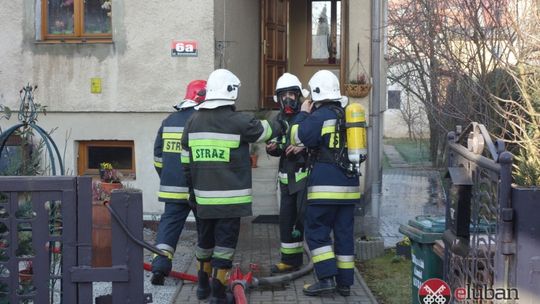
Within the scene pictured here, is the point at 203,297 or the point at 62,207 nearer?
the point at 62,207

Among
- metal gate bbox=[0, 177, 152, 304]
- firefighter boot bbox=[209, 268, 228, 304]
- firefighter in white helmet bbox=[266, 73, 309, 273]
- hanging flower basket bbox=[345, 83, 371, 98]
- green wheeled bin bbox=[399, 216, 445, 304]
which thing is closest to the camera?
metal gate bbox=[0, 177, 152, 304]

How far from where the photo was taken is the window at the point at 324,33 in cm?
1377

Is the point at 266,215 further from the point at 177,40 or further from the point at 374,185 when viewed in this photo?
the point at 177,40

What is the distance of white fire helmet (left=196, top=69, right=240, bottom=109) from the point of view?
6.11 m

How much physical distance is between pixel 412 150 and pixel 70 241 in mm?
22304

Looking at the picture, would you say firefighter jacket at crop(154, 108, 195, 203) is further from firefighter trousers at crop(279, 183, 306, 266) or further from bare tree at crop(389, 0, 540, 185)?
bare tree at crop(389, 0, 540, 185)

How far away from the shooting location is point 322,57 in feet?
45.3

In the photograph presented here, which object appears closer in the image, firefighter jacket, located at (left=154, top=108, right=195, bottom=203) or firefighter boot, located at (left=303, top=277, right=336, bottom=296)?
firefighter boot, located at (left=303, top=277, right=336, bottom=296)

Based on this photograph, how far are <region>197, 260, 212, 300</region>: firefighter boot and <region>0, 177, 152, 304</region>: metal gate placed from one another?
2352mm

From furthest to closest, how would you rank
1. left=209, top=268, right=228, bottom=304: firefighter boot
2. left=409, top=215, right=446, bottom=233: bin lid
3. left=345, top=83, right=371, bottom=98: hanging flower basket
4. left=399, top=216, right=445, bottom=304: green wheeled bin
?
left=345, top=83, right=371, bottom=98: hanging flower basket < left=209, top=268, right=228, bottom=304: firefighter boot < left=409, top=215, right=446, bottom=233: bin lid < left=399, top=216, right=445, bottom=304: green wheeled bin

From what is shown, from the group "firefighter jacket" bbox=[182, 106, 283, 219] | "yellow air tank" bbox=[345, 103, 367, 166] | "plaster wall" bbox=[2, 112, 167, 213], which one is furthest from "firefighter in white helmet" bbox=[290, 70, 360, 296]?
"plaster wall" bbox=[2, 112, 167, 213]

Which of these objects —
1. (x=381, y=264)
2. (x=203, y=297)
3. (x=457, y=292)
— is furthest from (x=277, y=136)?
(x=457, y=292)

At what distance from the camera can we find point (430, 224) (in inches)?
219

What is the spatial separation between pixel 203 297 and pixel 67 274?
252 cm
